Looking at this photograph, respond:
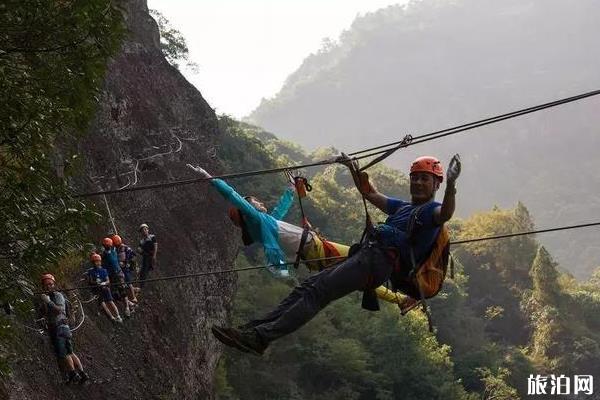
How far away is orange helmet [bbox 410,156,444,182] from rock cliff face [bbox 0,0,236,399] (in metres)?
5.51

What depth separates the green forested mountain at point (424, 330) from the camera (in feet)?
105

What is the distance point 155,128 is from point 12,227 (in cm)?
1227

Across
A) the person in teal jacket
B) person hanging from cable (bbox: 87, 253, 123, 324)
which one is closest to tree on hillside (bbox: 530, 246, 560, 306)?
person hanging from cable (bbox: 87, 253, 123, 324)

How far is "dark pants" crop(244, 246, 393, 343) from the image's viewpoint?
4.68 meters

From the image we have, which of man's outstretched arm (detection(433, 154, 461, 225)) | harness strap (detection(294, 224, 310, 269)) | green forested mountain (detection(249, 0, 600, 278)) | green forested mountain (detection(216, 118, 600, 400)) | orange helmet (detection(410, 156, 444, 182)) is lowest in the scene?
green forested mountain (detection(216, 118, 600, 400))

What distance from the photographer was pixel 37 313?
9.38m

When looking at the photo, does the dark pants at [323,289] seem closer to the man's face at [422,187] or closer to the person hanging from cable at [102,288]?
the man's face at [422,187]

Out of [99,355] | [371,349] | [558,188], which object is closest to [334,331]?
[371,349]

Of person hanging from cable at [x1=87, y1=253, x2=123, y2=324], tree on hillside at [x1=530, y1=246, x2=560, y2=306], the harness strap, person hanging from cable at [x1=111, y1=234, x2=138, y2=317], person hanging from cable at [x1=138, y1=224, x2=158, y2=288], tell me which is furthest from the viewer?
tree on hillside at [x1=530, y1=246, x2=560, y2=306]

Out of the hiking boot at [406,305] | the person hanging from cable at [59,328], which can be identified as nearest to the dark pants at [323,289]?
the hiking boot at [406,305]

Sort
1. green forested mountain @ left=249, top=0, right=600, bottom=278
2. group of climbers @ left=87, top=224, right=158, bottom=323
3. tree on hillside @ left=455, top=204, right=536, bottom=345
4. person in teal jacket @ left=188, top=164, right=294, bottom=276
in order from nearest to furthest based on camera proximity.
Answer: person in teal jacket @ left=188, top=164, right=294, bottom=276 → group of climbers @ left=87, top=224, right=158, bottom=323 → tree on hillside @ left=455, top=204, right=536, bottom=345 → green forested mountain @ left=249, top=0, right=600, bottom=278

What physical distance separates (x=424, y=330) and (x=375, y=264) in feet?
108

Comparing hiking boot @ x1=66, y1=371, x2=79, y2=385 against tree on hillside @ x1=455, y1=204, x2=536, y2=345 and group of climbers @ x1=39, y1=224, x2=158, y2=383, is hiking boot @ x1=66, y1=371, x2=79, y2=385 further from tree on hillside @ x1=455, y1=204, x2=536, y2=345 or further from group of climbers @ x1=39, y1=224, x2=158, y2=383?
tree on hillside @ x1=455, y1=204, x2=536, y2=345

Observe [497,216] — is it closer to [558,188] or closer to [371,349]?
[371,349]
